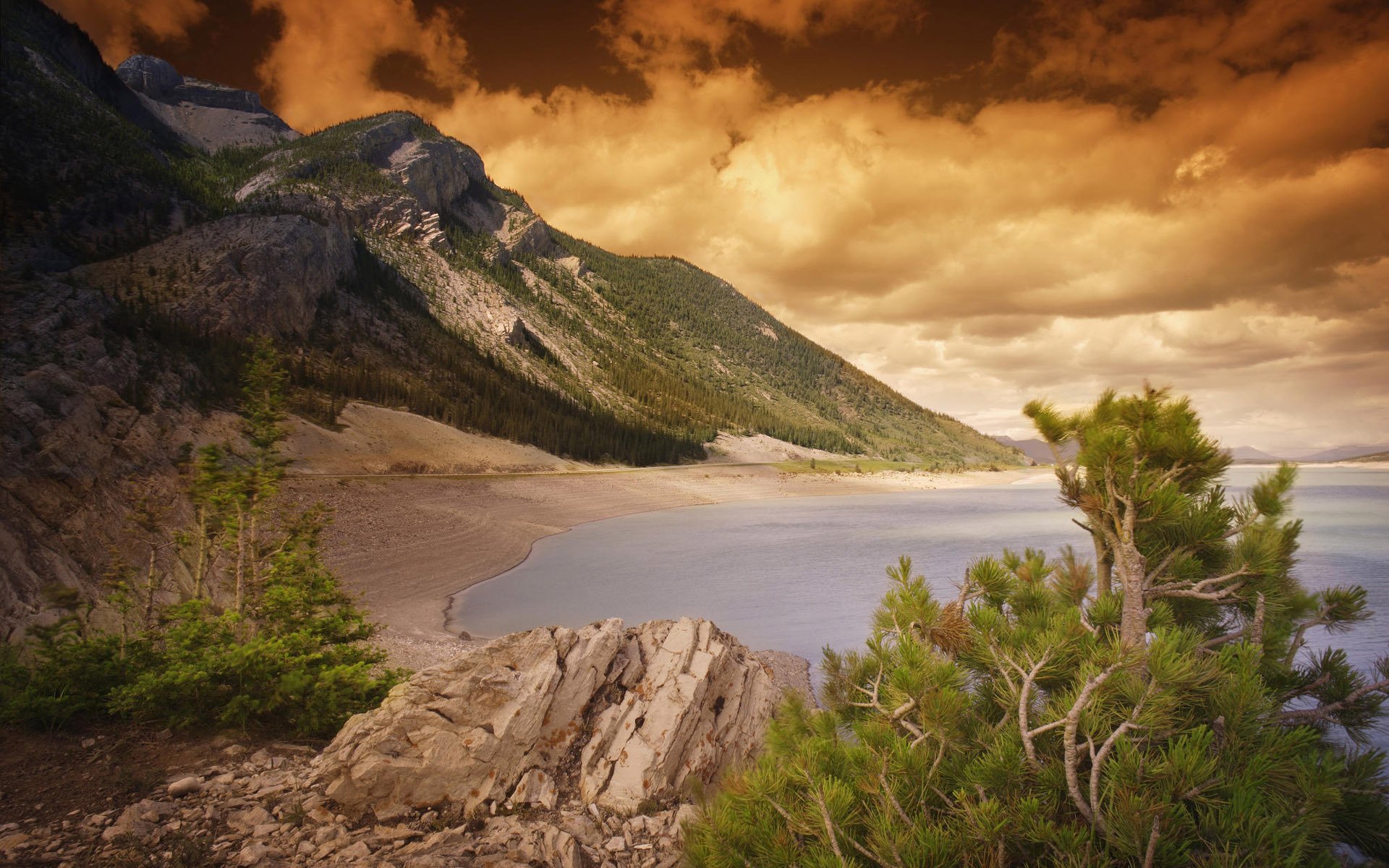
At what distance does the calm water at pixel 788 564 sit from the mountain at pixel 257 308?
983 centimetres

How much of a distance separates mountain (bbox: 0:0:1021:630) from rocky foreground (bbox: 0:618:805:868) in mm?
5918

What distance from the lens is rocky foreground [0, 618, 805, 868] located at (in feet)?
12.9

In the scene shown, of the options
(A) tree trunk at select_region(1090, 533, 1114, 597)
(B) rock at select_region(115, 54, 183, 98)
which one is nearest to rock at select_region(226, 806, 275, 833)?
(A) tree trunk at select_region(1090, 533, 1114, 597)

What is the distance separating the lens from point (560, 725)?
542 centimetres

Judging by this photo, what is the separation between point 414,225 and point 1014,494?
408 ft

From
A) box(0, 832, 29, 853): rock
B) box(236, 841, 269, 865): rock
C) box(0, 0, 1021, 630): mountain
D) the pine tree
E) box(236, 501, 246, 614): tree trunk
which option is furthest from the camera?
box(0, 0, 1021, 630): mountain

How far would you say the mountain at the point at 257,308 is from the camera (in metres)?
13.8

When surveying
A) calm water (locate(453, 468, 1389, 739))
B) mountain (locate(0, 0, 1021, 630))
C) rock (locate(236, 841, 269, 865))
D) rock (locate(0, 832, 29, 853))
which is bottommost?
calm water (locate(453, 468, 1389, 739))

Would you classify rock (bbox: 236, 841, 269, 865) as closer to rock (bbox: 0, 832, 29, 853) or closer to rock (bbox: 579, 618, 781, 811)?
rock (bbox: 0, 832, 29, 853)

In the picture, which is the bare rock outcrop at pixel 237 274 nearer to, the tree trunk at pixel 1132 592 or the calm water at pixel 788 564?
the calm water at pixel 788 564

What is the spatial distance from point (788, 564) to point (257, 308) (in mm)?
71643

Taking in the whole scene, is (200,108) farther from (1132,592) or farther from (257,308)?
(1132,592)

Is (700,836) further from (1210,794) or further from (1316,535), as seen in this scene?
(1316,535)

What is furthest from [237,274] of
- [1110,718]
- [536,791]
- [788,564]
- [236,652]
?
[1110,718]
